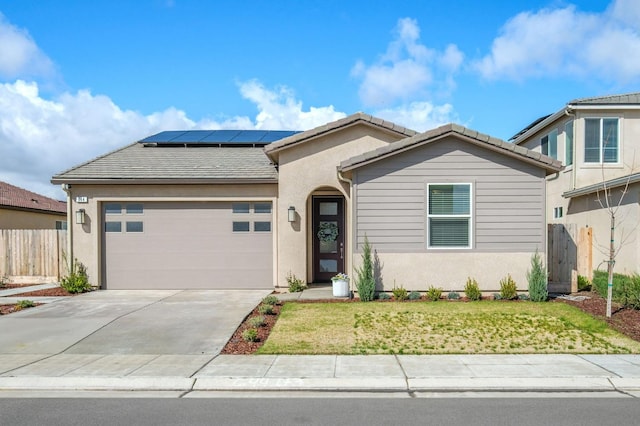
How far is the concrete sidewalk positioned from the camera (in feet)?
18.9

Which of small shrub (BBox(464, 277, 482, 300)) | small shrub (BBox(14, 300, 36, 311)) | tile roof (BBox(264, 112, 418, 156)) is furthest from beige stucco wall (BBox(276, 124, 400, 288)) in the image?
small shrub (BBox(14, 300, 36, 311))

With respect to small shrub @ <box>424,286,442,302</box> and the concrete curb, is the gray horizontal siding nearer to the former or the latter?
small shrub @ <box>424,286,442,302</box>

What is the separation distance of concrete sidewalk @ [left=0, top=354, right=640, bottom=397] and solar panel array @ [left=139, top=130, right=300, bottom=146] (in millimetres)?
10010

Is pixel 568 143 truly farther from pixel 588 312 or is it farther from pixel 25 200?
pixel 25 200

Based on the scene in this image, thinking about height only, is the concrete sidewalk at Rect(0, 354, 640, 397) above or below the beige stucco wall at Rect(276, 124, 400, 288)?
below

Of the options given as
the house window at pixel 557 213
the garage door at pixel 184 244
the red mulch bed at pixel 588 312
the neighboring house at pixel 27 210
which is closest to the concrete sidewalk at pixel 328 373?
the red mulch bed at pixel 588 312

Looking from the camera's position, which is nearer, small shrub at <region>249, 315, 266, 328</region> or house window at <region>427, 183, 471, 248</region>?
small shrub at <region>249, 315, 266, 328</region>

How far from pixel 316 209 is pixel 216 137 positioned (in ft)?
17.6

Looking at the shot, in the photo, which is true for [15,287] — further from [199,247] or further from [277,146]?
[277,146]

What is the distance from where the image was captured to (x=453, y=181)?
36.4ft

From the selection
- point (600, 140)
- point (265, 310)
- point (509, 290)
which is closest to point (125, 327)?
point (265, 310)

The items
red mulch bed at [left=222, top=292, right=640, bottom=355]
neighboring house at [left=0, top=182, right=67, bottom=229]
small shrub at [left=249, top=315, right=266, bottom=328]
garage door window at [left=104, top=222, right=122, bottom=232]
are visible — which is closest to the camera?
red mulch bed at [left=222, top=292, right=640, bottom=355]
